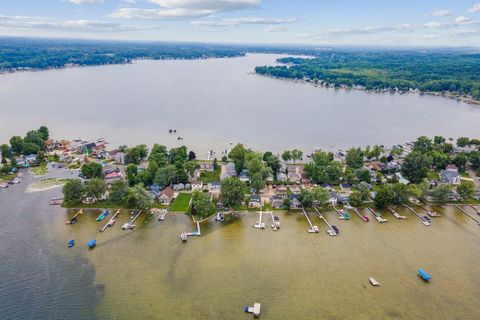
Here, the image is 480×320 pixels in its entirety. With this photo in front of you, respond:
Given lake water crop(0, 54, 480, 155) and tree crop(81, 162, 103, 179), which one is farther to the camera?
lake water crop(0, 54, 480, 155)

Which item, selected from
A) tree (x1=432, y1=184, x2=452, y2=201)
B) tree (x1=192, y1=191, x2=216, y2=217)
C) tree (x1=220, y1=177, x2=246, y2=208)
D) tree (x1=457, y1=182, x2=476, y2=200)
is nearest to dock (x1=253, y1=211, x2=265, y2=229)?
tree (x1=220, y1=177, x2=246, y2=208)

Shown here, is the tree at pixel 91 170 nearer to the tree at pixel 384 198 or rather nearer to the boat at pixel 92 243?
the boat at pixel 92 243

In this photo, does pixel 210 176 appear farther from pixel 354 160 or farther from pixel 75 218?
pixel 354 160

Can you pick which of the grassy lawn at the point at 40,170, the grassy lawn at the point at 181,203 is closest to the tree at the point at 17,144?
the grassy lawn at the point at 40,170

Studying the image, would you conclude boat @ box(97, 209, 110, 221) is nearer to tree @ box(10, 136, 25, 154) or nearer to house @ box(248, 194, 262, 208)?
house @ box(248, 194, 262, 208)

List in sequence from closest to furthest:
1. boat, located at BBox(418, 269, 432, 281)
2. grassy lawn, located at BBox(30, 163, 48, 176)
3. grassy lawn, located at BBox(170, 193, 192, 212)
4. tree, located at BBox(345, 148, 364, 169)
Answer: boat, located at BBox(418, 269, 432, 281) → grassy lawn, located at BBox(170, 193, 192, 212) → grassy lawn, located at BBox(30, 163, 48, 176) → tree, located at BBox(345, 148, 364, 169)
